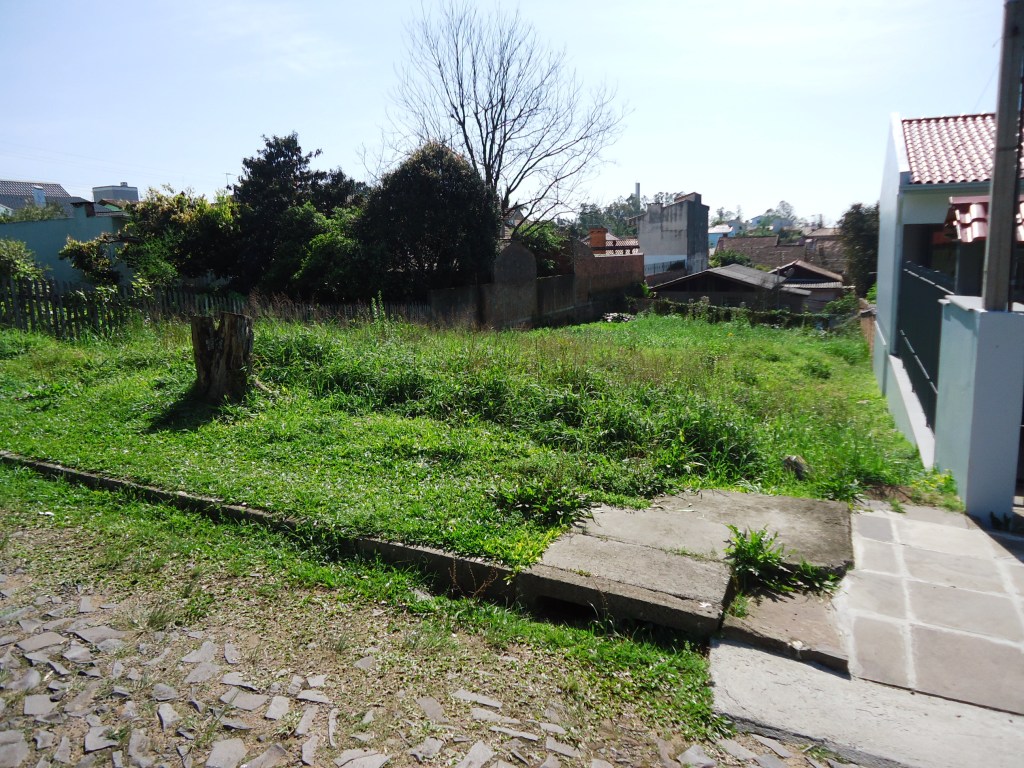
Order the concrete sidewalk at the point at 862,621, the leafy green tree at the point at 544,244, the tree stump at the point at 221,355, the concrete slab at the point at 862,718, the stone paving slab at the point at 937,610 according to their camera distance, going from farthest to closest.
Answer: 1. the leafy green tree at the point at 544,244
2. the tree stump at the point at 221,355
3. the stone paving slab at the point at 937,610
4. the concrete sidewalk at the point at 862,621
5. the concrete slab at the point at 862,718

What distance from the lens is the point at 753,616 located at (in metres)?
3.52

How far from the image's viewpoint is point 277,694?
2992 mm

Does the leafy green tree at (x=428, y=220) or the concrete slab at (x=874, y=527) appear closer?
the concrete slab at (x=874, y=527)

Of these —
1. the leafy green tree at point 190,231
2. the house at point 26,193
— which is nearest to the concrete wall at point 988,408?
the leafy green tree at point 190,231

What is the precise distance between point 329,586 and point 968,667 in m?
3.26

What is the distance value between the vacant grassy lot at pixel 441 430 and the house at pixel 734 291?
73.0 feet

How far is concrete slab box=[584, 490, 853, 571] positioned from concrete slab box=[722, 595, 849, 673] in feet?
1.32

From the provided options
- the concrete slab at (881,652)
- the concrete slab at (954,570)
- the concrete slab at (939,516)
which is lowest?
the concrete slab at (881,652)

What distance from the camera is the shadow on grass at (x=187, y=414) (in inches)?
263

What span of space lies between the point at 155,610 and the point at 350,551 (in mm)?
1127

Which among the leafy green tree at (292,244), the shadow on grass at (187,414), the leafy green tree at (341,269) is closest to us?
the shadow on grass at (187,414)

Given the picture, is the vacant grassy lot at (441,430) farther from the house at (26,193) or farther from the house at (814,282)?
the house at (26,193)

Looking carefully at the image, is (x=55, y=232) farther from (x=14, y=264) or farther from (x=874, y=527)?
(x=874, y=527)

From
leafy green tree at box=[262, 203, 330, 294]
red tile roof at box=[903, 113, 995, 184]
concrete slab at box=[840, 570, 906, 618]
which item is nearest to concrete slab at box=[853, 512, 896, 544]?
concrete slab at box=[840, 570, 906, 618]
